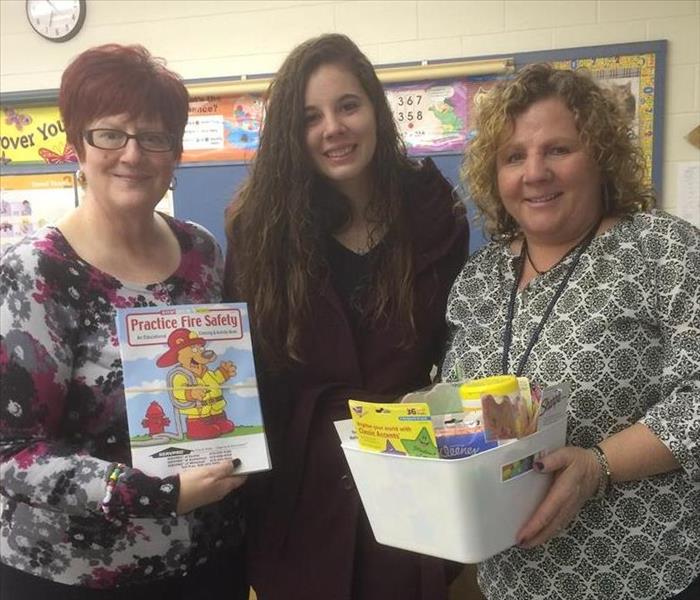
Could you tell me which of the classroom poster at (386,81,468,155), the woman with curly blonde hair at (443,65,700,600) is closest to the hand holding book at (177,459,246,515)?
the woman with curly blonde hair at (443,65,700,600)

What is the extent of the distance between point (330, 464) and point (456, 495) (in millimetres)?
459

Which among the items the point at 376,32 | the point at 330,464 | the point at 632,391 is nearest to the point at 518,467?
the point at 632,391

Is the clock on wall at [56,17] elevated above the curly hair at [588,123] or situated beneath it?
elevated above

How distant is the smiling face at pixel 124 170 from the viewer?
1.20 metres

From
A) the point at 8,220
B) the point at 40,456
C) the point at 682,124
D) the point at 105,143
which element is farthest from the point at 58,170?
the point at 682,124

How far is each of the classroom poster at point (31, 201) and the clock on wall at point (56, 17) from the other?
1.91 ft

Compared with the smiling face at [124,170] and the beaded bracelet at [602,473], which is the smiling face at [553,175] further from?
the smiling face at [124,170]

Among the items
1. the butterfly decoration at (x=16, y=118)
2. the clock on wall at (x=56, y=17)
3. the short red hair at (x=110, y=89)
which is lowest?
the short red hair at (x=110, y=89)

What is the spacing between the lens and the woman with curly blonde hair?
3.29 ft

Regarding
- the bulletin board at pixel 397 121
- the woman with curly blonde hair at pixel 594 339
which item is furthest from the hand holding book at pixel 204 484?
the bulletin board at pixel 397 121

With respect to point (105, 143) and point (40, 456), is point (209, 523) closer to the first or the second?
point (40, 456)

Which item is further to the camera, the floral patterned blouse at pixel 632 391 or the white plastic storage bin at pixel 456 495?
the floral patterned blouse at pixel 632 391

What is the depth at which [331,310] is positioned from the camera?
1323 mm

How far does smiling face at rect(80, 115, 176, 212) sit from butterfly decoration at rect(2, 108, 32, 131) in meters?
2.05
